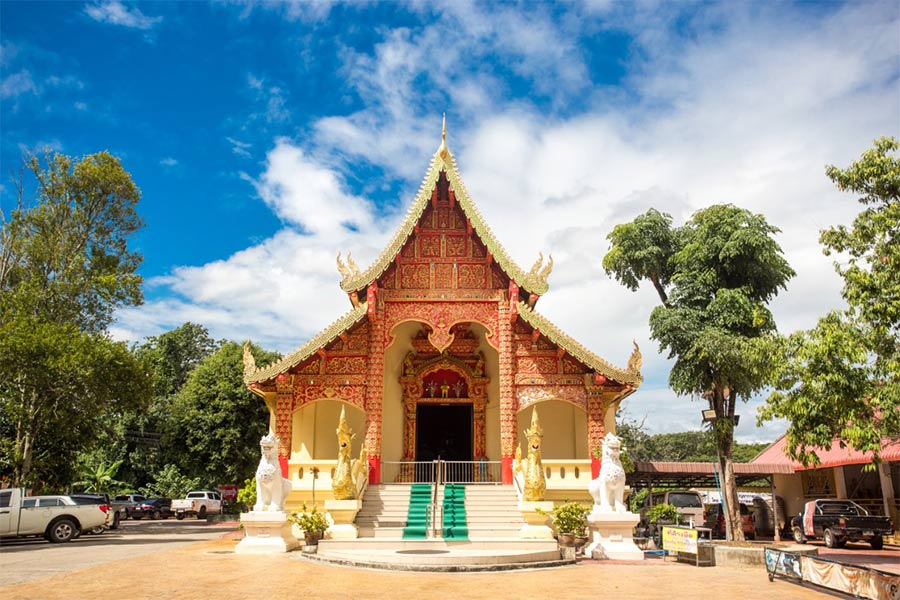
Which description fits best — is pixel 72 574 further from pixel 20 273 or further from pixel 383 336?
pixel 20 273

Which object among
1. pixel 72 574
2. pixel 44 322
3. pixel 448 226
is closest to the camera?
pixel 72 574

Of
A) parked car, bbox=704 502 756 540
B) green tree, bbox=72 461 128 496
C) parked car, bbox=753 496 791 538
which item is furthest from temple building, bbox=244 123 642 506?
green tree, bbox=72 461 128 496

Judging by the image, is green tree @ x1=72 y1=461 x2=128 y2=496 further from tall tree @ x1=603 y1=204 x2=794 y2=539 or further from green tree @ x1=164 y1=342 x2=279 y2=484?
tall tree @ x1=603 y1=204 x2=794 y2=539

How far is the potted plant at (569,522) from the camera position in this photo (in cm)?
1179

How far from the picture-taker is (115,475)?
33875mm

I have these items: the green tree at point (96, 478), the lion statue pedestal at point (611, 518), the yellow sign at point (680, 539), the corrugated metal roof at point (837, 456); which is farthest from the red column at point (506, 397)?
the green tree at point (96, 478)

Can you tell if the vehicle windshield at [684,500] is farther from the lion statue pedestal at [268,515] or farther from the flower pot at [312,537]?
the lion statue pedestal at [268,515]

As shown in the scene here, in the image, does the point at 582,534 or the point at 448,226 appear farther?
the point at 448,226

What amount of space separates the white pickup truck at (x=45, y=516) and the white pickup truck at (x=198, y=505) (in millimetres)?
14183

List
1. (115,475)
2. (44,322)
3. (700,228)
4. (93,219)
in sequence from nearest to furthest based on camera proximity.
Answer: (44,322)
(700,228)
(93,219)
(115,475)

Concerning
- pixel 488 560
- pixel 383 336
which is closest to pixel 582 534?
pixel 488 560

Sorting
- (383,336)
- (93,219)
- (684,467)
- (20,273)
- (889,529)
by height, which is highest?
(93,219)

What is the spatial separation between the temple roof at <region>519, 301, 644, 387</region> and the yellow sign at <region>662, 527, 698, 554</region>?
3751mm

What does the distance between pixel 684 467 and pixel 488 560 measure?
13216 mm
